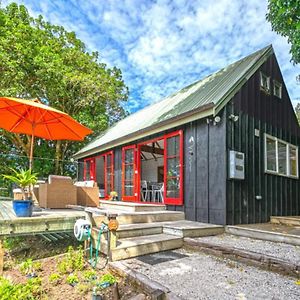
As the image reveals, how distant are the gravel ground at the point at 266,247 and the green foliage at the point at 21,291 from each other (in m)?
2.66

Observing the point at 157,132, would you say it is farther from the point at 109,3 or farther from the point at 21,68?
the point at 21,68

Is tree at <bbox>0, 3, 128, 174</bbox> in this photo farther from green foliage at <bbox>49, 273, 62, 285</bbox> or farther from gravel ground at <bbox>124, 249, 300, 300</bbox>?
gravel ground at <bbox>124, 249, 300, 300</bbox>

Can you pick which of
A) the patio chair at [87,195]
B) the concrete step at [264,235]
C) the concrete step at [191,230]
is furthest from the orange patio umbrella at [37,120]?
the concrete step at [264,235]

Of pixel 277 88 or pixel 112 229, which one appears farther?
pixel 277 88

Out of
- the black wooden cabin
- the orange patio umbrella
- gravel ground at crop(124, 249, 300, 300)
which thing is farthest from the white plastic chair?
gravel ground at crop(124, 249, 300, 300)

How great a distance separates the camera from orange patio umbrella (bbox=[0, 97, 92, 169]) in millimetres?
4855

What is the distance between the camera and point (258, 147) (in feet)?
21.0

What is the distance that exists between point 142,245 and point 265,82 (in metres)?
5.58

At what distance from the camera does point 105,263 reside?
3602 millimetres

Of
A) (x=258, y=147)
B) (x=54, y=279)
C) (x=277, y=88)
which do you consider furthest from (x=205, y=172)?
(x=277, y=88)

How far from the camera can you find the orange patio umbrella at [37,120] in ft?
15.9

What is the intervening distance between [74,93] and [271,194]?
1214 cm

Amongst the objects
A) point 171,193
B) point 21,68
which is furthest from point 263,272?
point 21,68

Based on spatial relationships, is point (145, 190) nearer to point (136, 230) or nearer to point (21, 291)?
point (136, 230)
